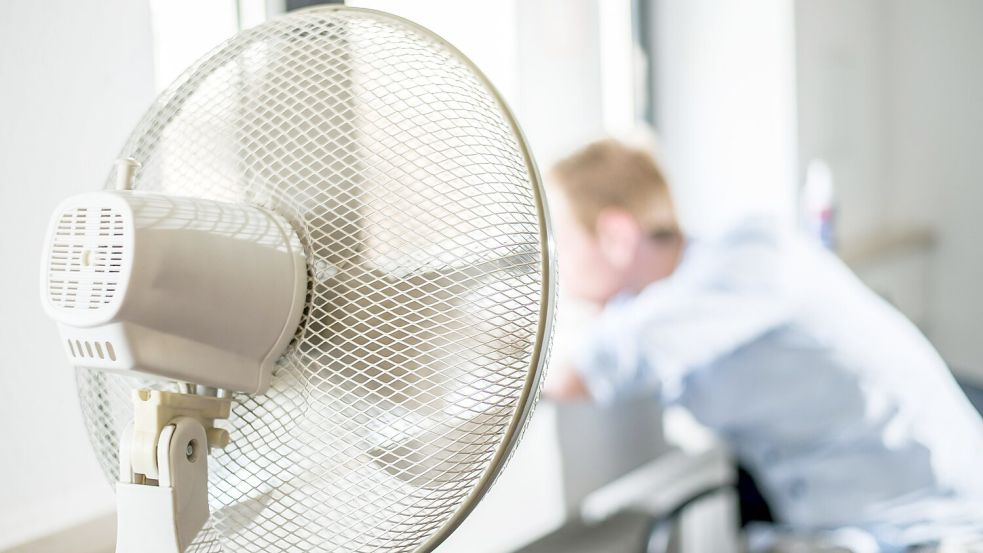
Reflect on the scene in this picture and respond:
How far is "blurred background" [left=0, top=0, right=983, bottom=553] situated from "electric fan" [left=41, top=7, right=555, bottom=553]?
0.38 metres

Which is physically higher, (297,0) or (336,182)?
(297,0)

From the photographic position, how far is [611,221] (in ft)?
4.98

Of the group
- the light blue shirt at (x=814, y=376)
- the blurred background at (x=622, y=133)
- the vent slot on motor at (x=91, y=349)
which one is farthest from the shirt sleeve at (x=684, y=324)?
the vent slot on motor at (x=91, y=349)

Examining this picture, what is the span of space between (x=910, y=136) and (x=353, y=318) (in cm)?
237

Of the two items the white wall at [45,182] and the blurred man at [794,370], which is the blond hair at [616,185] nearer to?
the blurred man at [794,370]

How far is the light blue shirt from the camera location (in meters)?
1.36

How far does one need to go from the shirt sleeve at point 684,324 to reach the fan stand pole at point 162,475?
0.87 m

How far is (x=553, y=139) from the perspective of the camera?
1890mm

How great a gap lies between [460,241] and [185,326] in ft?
0.52

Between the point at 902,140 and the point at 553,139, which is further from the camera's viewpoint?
the point at 902,140

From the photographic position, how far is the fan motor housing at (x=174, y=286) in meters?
0.46

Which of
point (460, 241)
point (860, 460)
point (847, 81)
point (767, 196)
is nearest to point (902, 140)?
point (847, 81)

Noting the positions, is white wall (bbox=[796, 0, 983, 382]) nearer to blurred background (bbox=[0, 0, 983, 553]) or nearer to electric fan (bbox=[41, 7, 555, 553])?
blurred background (bbox=[0, 0, 983, 553])

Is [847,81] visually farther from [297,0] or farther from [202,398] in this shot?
[202,398]
